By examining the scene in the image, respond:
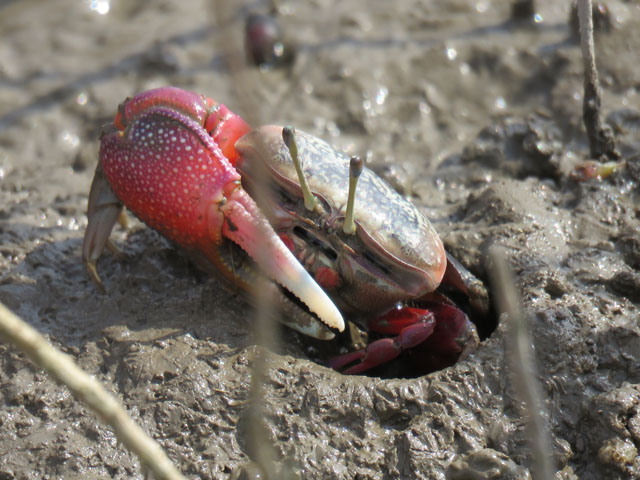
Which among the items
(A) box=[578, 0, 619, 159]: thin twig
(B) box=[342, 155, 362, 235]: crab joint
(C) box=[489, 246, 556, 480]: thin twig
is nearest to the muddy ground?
(C) box=[489, 246, 556, 480]: thin twig

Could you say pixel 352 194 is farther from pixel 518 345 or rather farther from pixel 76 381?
pixel 76 381

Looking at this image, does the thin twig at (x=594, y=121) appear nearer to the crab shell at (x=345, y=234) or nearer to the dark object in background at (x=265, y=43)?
the crab shell at (x=345, y=234)

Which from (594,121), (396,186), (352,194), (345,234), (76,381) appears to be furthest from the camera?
(396,186)

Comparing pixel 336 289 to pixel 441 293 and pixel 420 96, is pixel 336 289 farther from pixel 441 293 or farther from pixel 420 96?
pixel 420 96

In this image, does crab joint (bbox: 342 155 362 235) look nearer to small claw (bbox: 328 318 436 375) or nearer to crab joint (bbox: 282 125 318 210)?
crab joint (bbox: 282 125 318 210)

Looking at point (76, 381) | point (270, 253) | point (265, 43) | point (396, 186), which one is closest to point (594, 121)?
point (396, 186)

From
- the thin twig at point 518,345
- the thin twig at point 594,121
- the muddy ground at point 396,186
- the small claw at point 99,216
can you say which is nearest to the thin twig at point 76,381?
the muddy ground at point 396,186
